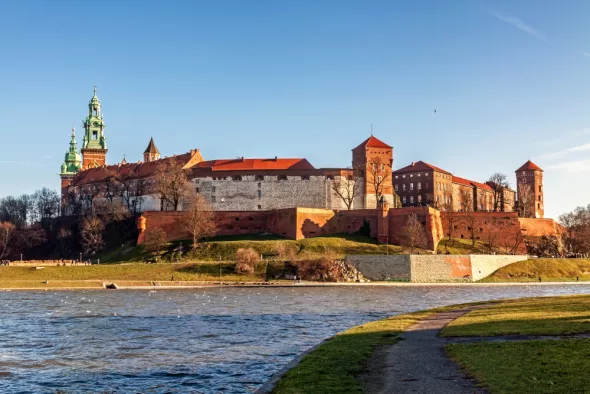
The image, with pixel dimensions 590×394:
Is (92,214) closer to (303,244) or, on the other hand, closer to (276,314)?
(303,244)

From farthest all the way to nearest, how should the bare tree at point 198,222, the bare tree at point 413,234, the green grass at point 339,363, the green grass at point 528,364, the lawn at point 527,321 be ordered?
the bare tree at point 198,222
the bare tree at point 413,234
the lawn at point 527,321
the green grass at point 339,363
the green grass at point 528,364

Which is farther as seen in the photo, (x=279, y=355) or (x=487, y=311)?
(x=487, y=311)

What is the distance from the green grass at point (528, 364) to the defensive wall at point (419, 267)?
41131 millimetres

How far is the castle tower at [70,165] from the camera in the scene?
108363mm

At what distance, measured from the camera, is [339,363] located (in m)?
14.5

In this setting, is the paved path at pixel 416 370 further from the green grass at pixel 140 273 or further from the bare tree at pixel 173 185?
the bare tree at pixel 173 185

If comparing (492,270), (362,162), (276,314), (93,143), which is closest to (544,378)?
(276,314)

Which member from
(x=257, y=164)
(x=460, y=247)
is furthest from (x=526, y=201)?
(x=257, y=164)

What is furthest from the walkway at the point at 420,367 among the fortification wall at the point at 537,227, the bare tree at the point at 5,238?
the bare tree at the point at 5,238

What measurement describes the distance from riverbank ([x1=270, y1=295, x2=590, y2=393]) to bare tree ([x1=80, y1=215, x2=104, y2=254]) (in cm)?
5818

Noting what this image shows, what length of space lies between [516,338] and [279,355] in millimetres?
6902

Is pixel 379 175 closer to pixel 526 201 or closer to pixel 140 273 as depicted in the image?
pixel 526 201

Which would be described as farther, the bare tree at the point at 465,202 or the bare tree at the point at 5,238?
the bare tree at the point at 465,202

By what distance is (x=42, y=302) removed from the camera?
3781cm
